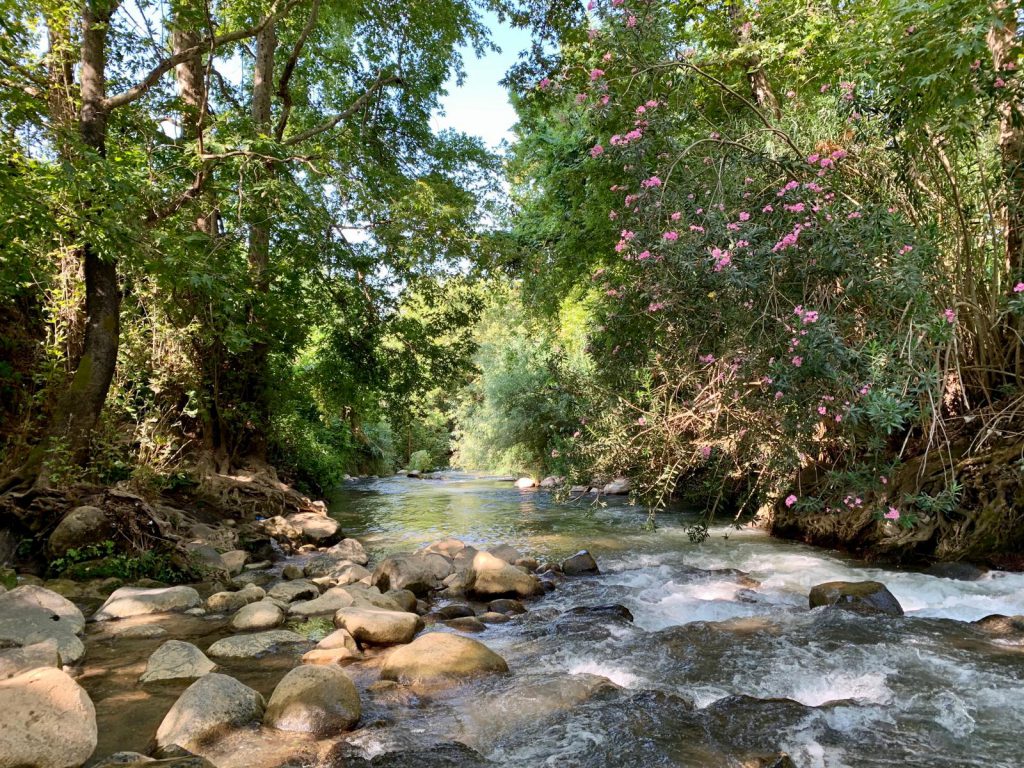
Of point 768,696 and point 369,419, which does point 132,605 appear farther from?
point 369,419

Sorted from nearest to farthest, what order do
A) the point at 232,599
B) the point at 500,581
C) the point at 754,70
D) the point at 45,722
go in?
the point at 45,722 → the point at 232,599 → the point at 500,581 → the point at 754,70

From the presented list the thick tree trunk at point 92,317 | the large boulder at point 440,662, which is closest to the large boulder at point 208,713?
the large boulder at point 440,662

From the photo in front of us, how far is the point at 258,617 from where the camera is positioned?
230 inches

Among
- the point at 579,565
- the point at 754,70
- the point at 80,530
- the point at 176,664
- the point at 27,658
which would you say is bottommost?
the point at 579,565

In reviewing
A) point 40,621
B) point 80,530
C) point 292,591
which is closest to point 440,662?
point 292,591

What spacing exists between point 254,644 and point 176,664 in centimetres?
78

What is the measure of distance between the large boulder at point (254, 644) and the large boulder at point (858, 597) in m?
Answer: 5.30

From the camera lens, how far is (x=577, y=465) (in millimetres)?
7344

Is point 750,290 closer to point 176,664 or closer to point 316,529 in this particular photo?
point 176,664

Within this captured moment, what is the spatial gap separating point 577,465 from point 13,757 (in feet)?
18.2

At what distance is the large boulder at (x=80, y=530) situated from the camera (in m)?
6.62

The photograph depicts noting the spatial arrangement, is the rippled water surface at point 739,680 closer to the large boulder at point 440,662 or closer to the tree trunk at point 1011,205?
the large boulder at point 440,662

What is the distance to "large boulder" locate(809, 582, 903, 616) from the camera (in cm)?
A: 616

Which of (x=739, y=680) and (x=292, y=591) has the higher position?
(x=292, y=591)
